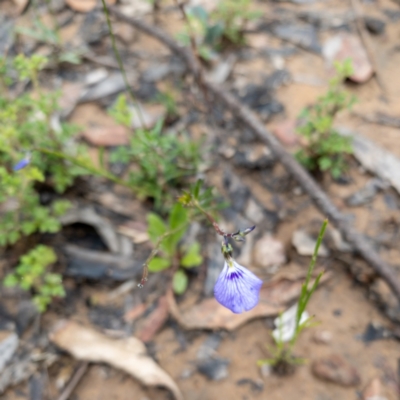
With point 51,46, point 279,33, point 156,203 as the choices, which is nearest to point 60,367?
point 156,203

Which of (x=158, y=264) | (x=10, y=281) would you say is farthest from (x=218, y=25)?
(x=10, y=281)

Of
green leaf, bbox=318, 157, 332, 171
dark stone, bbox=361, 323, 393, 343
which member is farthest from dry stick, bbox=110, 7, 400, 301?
dark stone, bbox=361, 323, 393, 343

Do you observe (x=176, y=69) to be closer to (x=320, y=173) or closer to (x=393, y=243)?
(x=320, y=173)

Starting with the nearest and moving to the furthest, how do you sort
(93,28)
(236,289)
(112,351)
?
(236,289) → (112,351) → (93,28)

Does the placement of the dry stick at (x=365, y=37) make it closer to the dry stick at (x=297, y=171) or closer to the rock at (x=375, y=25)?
the rock at (x=375, y=25)

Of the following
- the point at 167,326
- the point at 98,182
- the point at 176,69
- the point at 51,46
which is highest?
the point at 51,46

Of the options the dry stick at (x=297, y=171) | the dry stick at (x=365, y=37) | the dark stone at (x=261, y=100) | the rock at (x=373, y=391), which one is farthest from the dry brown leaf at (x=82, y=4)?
the rock at (x=373, y=391)

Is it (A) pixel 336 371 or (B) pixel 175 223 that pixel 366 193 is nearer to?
(A) pixel 336 371
